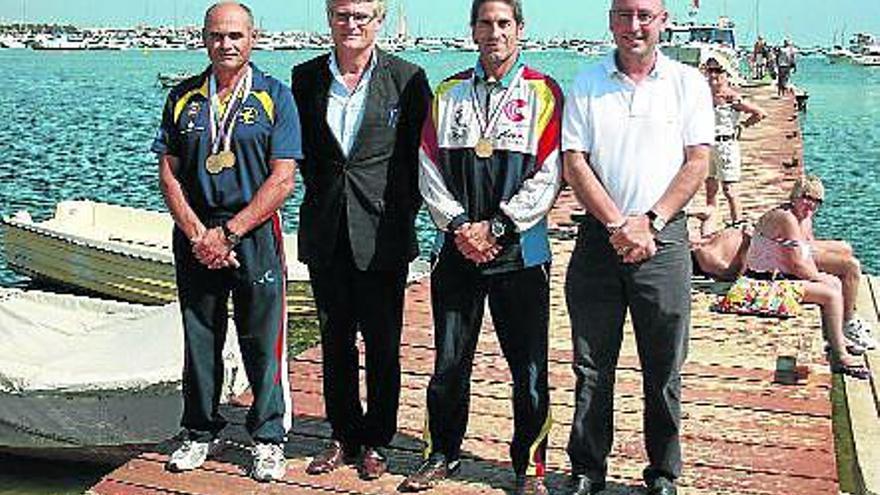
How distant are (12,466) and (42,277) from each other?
6.27 meters

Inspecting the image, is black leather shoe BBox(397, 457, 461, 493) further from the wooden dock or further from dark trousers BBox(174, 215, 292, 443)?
dark trousers BBox(174, 215, 292, 443)

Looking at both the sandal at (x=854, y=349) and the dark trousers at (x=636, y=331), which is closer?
the dark trousers at (x=636, y=331)

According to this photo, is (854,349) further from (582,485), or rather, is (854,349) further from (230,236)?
(230,236)

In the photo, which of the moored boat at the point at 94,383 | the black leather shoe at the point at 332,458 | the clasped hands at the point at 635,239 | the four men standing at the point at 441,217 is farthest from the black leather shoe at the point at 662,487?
the moored boat at the point at 94,383

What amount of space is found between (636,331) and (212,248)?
5.59ft

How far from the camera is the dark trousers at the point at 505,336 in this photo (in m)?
4.65

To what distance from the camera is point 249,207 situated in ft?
15.7

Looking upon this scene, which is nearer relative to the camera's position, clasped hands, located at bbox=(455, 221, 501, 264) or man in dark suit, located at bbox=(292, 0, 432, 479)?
clasped hands, located at bbox=(455, 221, 501, 264)

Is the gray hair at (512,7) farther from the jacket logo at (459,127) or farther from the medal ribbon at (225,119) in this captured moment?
the medal ribbon at (225,119)

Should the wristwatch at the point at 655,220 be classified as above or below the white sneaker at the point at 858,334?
above

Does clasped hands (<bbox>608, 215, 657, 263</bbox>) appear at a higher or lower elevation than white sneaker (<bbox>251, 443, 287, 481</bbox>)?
higher

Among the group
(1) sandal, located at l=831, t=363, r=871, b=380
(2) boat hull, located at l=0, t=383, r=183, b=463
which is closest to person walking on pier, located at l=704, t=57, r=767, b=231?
(1) sandal, located at l=831, t=363, r=871, b=380

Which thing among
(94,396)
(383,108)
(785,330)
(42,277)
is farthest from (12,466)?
(42,277)

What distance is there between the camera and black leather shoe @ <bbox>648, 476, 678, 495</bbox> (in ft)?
15.5
